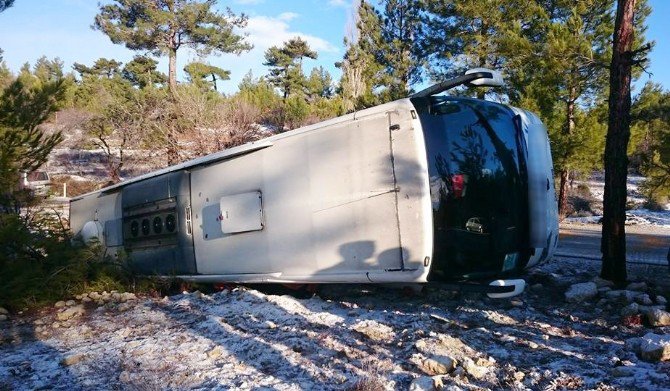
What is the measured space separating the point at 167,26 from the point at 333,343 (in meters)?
24.4

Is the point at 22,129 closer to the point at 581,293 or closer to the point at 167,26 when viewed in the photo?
the point at 581,293

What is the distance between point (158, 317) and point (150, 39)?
74.5ft

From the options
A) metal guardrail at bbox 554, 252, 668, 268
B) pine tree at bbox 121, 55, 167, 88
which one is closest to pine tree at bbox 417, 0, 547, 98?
metal guardrail at bbox 554, 252, 668, 268

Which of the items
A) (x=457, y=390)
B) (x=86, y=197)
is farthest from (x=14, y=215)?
(x=457, y=390)

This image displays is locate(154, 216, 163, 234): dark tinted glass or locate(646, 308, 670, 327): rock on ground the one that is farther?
locate(154, 216, 163, 234): dark tinted glass

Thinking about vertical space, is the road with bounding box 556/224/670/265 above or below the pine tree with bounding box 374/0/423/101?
below

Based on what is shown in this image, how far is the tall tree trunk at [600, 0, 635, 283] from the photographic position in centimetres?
637

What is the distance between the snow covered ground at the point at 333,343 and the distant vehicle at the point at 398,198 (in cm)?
52

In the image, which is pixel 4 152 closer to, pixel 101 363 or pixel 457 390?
pixel 101 363

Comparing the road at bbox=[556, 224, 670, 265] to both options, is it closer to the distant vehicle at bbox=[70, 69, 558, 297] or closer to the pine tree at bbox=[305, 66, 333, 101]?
the distant vehicle at bbox=[70, 69, 558, 297]

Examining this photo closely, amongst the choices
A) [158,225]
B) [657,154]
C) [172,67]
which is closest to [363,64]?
[172,67]

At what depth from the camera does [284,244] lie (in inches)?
241

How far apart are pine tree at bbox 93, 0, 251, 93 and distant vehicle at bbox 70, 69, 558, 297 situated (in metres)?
19.8

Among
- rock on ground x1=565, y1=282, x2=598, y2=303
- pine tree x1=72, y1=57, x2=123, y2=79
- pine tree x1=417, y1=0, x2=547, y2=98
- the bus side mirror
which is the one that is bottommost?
rock on ground x1=565, y1=282, x2=598, y2=303
